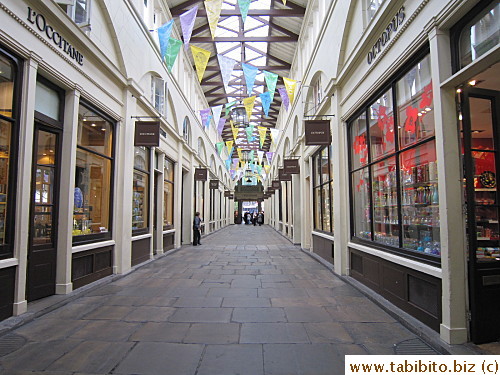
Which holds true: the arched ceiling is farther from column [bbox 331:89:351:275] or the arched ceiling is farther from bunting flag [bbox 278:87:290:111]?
column [bbox 331:89:351:275]

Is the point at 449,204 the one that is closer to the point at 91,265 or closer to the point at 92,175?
the point at 91,265

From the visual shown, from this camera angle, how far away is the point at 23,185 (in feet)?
14.4

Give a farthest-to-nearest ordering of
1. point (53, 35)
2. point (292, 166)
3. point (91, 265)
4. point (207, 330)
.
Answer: point (292, 166)
point (91, 265)
point (53, 35)
point (207, 330)

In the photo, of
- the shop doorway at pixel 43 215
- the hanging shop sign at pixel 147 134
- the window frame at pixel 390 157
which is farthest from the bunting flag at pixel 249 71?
the shop doorway at pixel 43 215

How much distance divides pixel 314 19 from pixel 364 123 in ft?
20.6

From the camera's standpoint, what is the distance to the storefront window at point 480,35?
3084 millimetres

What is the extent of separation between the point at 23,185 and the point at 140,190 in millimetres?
4665

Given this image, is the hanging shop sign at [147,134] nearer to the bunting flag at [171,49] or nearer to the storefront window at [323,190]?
the bunting flag at [171,49]

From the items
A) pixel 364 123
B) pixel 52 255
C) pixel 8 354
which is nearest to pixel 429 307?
pixel 364 123

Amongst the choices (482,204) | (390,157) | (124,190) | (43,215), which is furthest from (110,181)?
(482,204)

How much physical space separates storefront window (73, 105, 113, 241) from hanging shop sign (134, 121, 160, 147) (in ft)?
2.08

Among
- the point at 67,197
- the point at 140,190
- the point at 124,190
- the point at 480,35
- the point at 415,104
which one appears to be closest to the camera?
the point at 480,35

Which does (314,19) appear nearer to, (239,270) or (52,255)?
(239,270)

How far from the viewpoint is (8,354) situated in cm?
331
